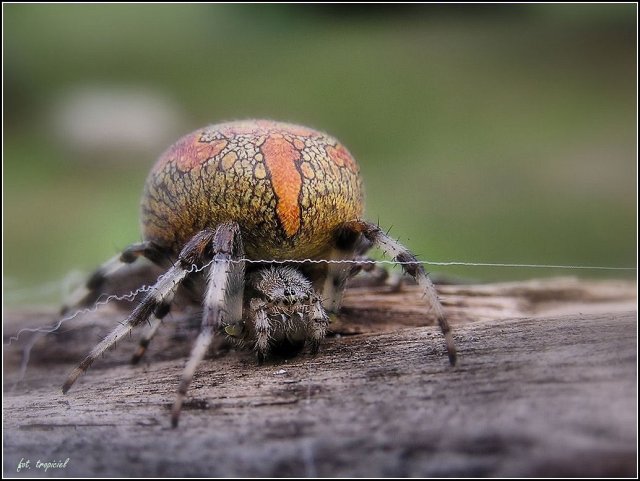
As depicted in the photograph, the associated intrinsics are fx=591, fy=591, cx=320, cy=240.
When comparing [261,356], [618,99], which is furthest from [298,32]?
[261,356]

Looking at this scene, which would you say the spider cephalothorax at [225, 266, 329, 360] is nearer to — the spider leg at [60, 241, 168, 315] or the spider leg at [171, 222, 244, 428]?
the spider leg at [171, 222, 244, 428]

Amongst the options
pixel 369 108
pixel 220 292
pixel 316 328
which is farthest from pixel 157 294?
pixel 369 108

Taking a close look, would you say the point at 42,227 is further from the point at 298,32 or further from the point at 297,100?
the point at 298,32

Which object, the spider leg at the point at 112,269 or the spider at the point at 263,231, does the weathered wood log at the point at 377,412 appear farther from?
the spider leg at the point at 112,269

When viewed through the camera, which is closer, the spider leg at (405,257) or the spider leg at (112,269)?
the spider leg at (405,257)

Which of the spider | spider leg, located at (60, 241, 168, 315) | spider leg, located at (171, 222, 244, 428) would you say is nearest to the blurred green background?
spider leg, located at (60, 241, 168, 315)

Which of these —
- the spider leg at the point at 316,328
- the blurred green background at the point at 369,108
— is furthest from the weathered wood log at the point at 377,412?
the blurred green background at the point at 369,108

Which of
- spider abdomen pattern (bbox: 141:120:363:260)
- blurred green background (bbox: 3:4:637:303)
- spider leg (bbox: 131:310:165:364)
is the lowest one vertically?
spider leg (bbox: 131:310:165:364)
